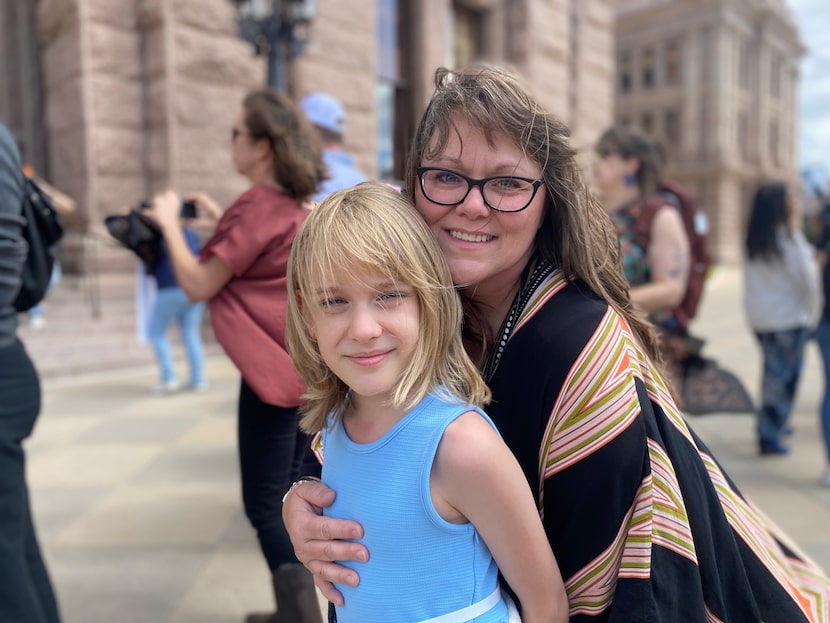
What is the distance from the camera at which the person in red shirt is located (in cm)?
222

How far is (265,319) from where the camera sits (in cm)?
224

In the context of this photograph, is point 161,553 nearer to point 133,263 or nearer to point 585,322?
point 585,322

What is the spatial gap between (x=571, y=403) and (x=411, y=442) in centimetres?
29

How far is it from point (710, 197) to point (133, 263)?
40.4m

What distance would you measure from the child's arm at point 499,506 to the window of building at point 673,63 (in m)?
48.3

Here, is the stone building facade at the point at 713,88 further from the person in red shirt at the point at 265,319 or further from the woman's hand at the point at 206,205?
the person in red shirt at the point at 265,319

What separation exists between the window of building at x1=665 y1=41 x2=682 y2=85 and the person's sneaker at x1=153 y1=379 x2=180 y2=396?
44.7 meters

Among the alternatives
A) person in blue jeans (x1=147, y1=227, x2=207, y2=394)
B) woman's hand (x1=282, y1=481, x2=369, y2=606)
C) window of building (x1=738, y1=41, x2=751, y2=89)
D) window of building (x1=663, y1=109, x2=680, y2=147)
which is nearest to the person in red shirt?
woman's hand (x1=282, y1=481, x2=369, y2=606)

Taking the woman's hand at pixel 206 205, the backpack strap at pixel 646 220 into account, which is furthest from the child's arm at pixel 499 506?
the backpack strap at pixel 646 220

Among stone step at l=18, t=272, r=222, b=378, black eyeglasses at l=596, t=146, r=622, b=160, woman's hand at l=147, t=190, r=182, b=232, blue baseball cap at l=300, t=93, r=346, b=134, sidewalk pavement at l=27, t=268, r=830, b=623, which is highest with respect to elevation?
blue baseball cap at l=300, t=93, r=346, b=134

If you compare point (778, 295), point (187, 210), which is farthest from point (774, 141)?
point (187, 210)

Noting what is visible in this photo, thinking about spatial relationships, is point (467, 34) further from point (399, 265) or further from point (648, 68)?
point (648, 68)

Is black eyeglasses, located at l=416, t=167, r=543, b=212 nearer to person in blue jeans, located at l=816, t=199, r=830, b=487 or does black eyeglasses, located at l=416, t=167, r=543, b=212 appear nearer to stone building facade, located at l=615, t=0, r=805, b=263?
person in blue jeans, located at l=816, t=199, r=830, b=487

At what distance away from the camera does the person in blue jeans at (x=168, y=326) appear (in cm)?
635
